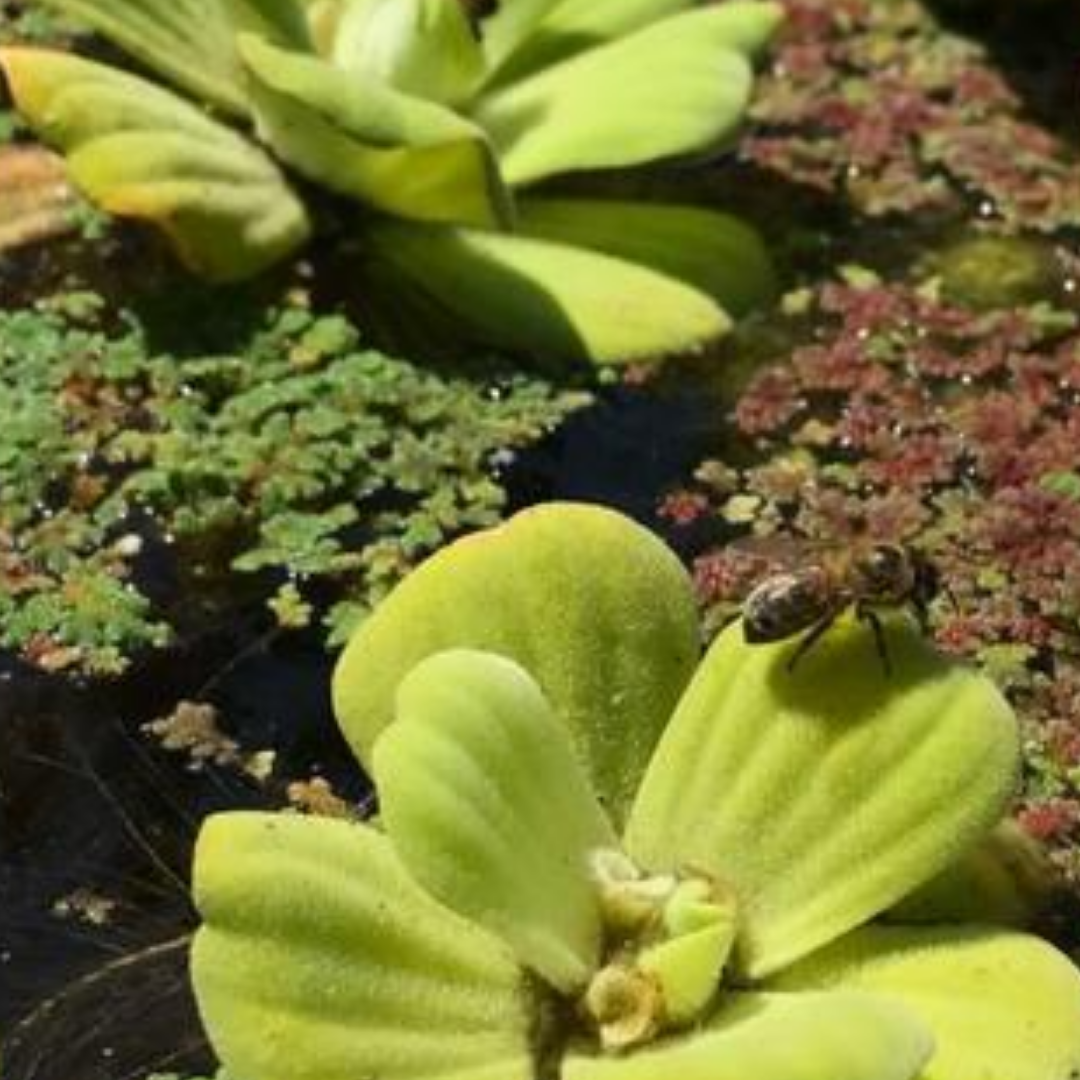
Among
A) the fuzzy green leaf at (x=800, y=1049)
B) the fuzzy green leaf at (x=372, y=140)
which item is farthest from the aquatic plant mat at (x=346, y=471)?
the fuzzy green leaf at (x=800, y=1049)

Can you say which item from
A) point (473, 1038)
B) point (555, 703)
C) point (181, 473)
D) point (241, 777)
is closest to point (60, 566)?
point (181, 473)

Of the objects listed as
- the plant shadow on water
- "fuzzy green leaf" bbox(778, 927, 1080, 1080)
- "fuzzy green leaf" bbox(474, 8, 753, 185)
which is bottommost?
the plant shadow on water

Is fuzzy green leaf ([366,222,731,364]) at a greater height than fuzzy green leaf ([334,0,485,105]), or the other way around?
fuzzy green leaf ([334,0,485,105])

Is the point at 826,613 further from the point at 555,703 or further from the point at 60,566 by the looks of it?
the point at 60,566

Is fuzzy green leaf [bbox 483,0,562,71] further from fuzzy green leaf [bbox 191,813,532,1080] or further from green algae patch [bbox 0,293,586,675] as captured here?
fuzzy green leaf [bbox 191,813,532,1080]

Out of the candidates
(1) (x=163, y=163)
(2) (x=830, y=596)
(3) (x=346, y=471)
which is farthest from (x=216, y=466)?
(2) (x=830, y=596)

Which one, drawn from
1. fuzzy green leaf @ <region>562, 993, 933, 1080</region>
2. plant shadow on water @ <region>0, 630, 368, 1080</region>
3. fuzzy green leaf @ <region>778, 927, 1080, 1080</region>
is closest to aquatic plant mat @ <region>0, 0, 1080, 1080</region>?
plant shadow on water @ <region>0, 630, 368, 1080</region>

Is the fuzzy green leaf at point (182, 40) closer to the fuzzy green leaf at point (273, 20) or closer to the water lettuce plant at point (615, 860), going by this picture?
the fuzzy green leaf at point (273, 20)

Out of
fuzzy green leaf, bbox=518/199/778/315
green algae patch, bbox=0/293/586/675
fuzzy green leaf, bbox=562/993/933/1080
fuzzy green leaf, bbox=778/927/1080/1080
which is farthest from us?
fuzzy green leaf, bbox=518/199/778/315
